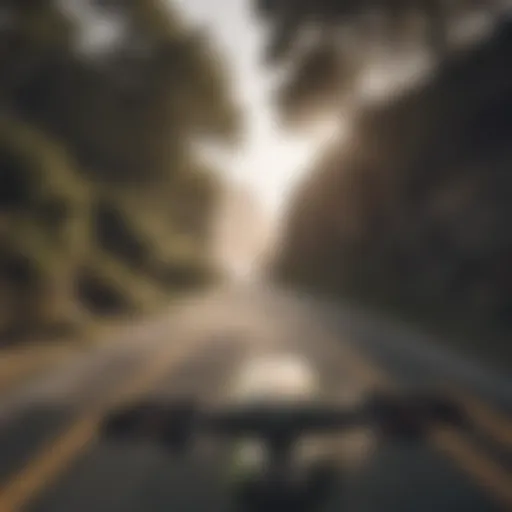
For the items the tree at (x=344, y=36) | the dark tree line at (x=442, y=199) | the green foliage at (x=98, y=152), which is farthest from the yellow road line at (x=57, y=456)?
the tree at (x=344, y=36)

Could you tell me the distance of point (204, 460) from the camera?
761 cm

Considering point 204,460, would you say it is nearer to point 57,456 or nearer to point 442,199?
point 57,456

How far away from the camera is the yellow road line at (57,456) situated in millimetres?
6404

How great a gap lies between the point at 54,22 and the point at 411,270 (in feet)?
58.3

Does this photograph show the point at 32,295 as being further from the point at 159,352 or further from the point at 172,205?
the point at 172,205

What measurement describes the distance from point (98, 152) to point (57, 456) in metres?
31.4

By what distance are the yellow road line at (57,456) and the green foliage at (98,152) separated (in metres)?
9.76

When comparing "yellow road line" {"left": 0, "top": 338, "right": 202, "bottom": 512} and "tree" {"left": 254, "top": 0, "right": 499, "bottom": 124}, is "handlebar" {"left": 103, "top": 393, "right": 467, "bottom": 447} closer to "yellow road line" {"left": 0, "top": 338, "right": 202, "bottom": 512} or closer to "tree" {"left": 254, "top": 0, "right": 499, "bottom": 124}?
"yellow road line" {"left": 0, "top": 338, "right": 202, "bottom": 512}

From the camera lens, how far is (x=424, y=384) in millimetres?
12195

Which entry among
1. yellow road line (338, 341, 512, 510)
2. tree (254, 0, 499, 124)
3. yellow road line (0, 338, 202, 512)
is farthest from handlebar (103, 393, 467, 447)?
tree (254, 0, 499, 124)

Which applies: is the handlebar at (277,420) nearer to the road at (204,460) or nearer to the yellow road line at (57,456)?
the road at (204,460)

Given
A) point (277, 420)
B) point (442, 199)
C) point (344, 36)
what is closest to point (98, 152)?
point (344, 36)

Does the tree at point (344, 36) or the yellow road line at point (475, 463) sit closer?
the yellow road line at point (475, 463)

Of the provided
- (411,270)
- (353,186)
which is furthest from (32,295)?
(353,186)
